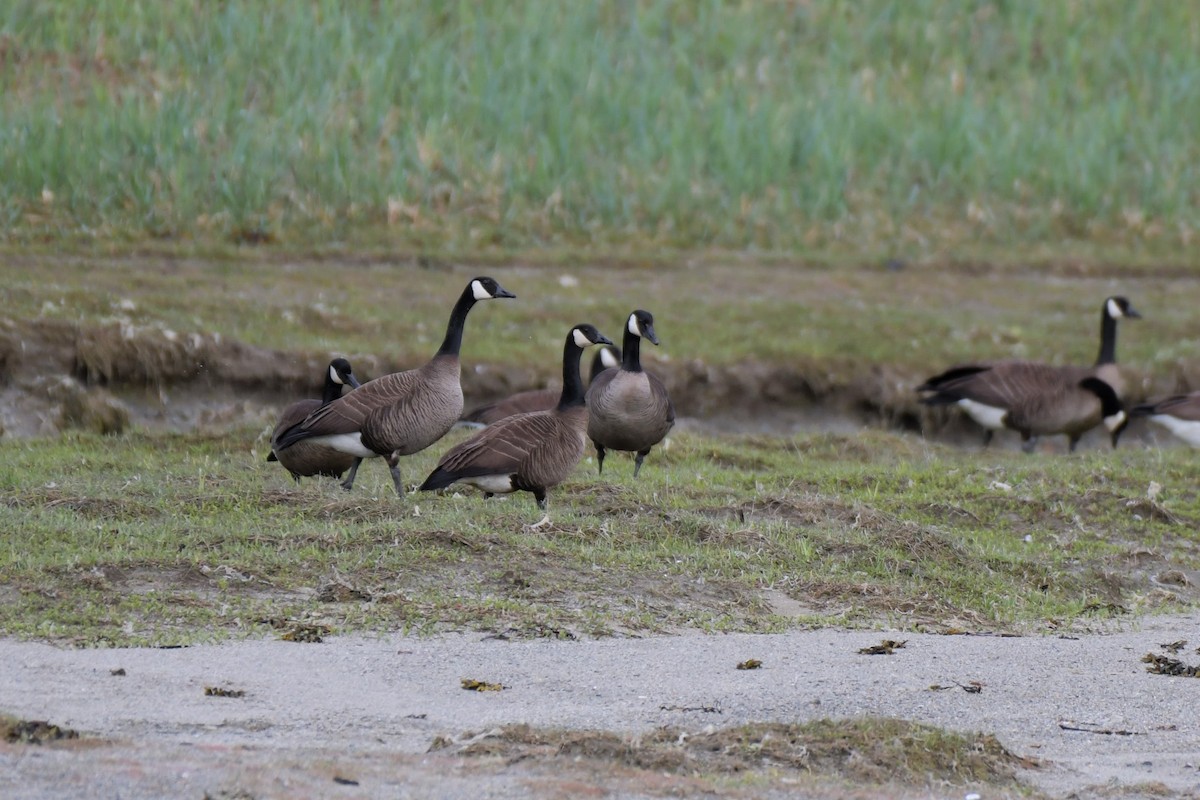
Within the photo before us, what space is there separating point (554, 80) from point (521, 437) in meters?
15.0

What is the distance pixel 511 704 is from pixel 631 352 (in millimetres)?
6858

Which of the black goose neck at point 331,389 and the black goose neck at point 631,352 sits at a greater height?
the black goose neck at point 631,352

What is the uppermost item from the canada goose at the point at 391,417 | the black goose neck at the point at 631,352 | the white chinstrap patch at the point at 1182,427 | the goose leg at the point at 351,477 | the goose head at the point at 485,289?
the goose head at the point at 485,289

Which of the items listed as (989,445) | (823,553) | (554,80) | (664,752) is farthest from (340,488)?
(554,80)

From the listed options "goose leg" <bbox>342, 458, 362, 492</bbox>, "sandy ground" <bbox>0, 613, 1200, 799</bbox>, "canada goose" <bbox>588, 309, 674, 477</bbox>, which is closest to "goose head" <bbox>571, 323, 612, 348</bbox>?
"canada goose" <bbox>588, 309, 674, 477</bbox>

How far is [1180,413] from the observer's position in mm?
17484

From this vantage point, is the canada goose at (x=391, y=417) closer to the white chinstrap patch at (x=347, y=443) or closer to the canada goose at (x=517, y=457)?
the white chinstrap patch at (x=347, y=443)

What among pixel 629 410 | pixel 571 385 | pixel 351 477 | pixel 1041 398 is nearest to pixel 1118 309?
pixel 1041 398

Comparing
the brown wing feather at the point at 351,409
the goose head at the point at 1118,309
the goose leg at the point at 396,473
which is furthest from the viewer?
the goose head at the point at 1118,309

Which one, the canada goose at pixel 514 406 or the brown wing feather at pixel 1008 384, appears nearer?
the canada goose at pixel 514 406

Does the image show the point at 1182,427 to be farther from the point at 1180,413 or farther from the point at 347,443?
the point at 347,443

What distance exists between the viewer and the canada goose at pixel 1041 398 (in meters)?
17.4

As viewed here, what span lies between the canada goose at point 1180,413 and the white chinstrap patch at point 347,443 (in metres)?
9.41

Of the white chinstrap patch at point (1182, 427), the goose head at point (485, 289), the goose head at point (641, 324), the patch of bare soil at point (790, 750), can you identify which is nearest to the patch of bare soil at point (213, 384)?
the white chinstrap patch at point (1182, 427)
